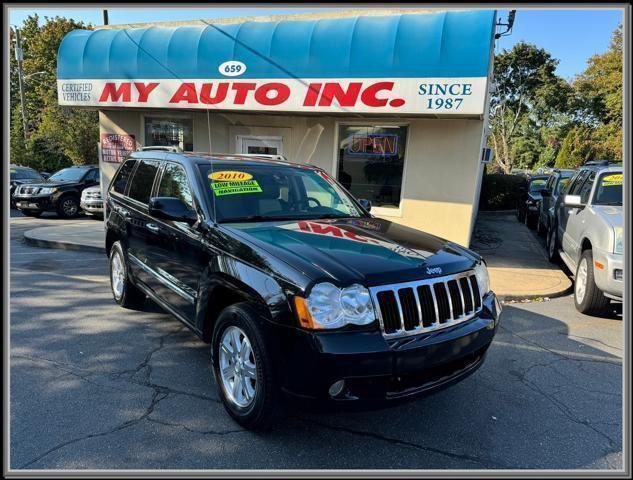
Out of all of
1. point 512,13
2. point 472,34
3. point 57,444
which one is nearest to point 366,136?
point 472,34

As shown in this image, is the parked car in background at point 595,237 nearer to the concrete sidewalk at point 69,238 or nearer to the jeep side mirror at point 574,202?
the jeep side mirror at point 574,202

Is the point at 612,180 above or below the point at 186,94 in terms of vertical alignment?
below

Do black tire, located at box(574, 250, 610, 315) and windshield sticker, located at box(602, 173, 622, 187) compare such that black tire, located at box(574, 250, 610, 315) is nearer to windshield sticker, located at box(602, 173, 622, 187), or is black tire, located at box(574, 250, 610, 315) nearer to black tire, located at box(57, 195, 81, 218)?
windshield sticker, located at box(602, 173, 622, 187)

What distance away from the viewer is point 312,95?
28.4 ft

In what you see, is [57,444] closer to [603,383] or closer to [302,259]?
[302,259]

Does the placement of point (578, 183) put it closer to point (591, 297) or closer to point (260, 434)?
point (591, 297)

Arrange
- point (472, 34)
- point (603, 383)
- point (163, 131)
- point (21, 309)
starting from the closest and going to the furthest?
point (603, 383) → point (21, 309) → point (472, 34) → point (163, 131)

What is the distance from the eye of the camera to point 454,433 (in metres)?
3.11

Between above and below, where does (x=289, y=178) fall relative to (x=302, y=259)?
above

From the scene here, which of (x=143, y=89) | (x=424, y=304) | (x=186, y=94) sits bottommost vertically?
(x=424, y=304)

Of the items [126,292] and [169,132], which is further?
[169,132]

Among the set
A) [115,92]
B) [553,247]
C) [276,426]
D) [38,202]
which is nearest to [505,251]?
[553,247]

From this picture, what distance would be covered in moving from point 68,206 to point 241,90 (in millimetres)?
8742

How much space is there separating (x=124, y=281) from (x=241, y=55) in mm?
5804
